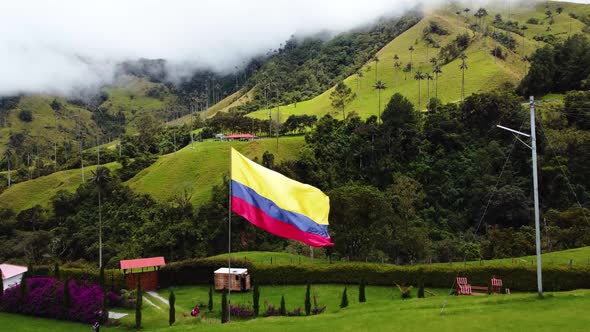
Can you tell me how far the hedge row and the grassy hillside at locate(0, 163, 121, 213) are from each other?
170 ft

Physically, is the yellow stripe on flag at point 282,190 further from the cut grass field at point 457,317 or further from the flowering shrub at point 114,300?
the flowering shrub at point 114,300

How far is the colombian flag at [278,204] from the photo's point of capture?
17.3 meters

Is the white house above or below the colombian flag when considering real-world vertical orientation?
below

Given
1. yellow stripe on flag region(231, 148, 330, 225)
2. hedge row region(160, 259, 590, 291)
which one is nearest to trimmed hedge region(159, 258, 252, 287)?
hedge row region(160, 259, 590, 291)

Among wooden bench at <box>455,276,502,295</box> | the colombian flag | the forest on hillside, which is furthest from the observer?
the forest on hillside

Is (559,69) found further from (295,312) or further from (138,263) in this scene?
(138,263)

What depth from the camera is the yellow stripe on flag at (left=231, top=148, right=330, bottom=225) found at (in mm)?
17516

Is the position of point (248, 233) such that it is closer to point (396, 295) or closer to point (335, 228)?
point (335, 228)

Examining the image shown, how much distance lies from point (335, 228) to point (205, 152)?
2048 inches

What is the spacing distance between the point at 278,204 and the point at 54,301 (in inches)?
941

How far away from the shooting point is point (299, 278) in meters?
38.4

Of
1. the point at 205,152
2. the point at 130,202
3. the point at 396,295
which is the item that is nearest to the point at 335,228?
the point at 396,295

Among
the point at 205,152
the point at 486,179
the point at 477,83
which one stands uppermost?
the point at 477,83

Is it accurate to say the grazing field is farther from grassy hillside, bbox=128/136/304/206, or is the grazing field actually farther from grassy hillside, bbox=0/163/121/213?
grassy hillside, bbox=0/163/121/213
